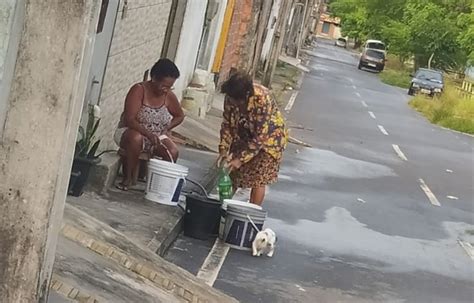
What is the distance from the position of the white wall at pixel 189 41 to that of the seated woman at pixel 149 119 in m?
5.82

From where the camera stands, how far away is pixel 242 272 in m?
9.09

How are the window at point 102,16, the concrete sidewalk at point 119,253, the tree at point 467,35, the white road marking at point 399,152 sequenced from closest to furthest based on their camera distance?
the concrete sidewalk at point 119,253, the window at point 102,16, the white road marking at point 399,152, the tree at point 467,35

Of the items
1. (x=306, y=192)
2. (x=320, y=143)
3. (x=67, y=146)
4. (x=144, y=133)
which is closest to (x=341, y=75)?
(x=320, y=143)

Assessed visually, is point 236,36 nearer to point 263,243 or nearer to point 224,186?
point 224,186

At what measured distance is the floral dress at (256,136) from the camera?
9953mm

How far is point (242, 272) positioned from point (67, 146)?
399 centimetres

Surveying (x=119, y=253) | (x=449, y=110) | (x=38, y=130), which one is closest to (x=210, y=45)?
(x=119, y=253)

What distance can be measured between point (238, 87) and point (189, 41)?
8.23 m

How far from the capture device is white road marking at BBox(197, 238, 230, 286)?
8.73m

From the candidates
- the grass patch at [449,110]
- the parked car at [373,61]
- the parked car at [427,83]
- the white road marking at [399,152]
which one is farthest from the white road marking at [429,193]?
the parked car at [373,61]

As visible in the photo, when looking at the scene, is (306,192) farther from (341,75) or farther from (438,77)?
(341,75)

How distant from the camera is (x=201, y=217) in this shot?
9.87 m

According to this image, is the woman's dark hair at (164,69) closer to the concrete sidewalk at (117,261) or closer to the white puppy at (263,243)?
the concrete sidewalk at (117,261)

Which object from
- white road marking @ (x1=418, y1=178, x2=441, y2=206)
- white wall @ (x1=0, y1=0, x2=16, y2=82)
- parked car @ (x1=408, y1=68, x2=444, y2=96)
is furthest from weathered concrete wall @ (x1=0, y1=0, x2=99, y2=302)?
parked car @ (x1=408, y1=68, x2=444, y2=96)
